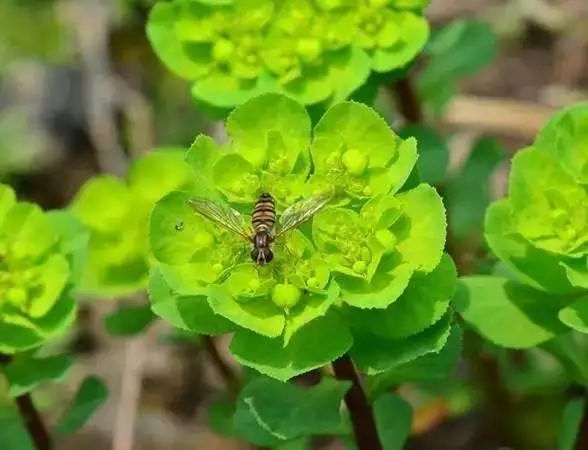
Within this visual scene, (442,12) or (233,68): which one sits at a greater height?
(233,68)

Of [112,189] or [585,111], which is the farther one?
[112,189]

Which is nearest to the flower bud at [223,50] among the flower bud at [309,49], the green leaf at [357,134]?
the flower bud at [309,49]

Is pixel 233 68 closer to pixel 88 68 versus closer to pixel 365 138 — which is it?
pixel 365 138

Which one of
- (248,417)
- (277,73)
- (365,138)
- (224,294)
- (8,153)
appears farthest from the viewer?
(8,153)

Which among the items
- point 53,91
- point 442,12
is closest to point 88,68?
point 53,91

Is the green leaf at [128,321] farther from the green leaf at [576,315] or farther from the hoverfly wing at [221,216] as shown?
the green leaf at [576,315]

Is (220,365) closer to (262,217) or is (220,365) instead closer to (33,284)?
(33,284)

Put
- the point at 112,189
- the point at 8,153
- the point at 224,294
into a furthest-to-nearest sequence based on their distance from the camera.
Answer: the point at 8,153 → the point at 112,189 → the point at 224,294

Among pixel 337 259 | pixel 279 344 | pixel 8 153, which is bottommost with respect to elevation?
pixel 8 153
